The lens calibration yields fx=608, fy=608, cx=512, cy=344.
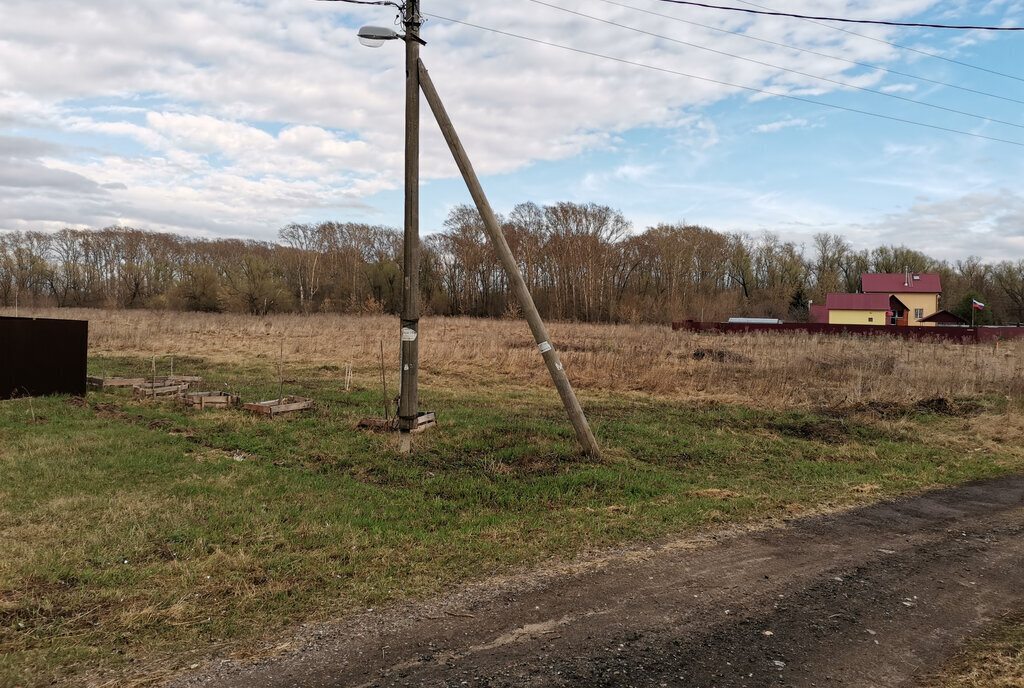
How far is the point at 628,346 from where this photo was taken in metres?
24.3

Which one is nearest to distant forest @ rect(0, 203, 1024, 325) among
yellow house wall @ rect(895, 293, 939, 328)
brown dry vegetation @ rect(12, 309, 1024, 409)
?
yellow house wall @ rect(895, 293, 939, 328)

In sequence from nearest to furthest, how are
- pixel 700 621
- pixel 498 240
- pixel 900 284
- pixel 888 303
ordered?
1. pixel 700 621
2. pixel 498 240
3. pixel 888 303
4. pixel 900 284

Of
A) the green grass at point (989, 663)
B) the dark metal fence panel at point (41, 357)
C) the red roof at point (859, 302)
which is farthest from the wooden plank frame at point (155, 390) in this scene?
the red roof at point (859, 302)

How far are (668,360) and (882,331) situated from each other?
22.3m

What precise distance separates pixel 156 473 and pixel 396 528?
3.51 m

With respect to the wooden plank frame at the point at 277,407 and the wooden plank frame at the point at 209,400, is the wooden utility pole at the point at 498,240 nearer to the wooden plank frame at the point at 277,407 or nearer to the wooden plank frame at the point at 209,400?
the wooden plank frame at the point at 277,407

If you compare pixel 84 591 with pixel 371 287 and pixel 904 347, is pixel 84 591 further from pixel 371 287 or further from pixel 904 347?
pixel 371 287

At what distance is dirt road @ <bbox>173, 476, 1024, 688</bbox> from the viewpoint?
11.1ft

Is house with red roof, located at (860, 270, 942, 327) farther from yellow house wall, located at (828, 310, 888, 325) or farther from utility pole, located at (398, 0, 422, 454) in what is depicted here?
utility pole, located at (398, 0, 422, 454)

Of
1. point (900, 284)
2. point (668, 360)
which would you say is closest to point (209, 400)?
point (668, 360)

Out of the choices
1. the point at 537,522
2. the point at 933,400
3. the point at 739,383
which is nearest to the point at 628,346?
the point at 739,383

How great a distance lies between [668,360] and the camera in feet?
69.0

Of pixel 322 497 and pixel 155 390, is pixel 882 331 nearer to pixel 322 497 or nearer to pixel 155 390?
pixel 155 390

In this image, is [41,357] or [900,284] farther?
[900,284]
